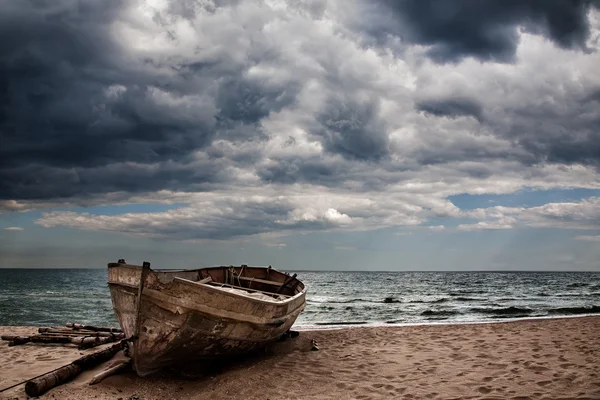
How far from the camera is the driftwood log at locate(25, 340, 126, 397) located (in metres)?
7.08

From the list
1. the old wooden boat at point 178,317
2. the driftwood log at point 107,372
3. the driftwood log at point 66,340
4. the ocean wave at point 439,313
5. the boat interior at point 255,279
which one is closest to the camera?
Result: the old wooden boat at point 178,317

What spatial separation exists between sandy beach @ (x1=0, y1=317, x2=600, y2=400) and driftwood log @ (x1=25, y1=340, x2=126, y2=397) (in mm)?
154

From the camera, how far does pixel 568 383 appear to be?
680 cm

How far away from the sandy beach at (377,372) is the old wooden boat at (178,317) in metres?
0.56

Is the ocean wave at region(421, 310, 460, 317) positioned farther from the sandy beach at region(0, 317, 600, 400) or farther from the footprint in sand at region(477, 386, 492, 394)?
the footprint in sand at region(477, 386, 492, 394)

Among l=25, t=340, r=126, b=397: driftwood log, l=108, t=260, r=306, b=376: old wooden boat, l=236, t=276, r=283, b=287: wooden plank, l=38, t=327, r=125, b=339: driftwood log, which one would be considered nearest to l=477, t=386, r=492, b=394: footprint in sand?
l=108, t=260, r=306, b=376: old wooden boat

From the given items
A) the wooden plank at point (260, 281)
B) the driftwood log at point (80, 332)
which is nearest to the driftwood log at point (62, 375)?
the driftwood log at point (80, 332)

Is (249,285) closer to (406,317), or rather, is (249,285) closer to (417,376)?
(417,376)

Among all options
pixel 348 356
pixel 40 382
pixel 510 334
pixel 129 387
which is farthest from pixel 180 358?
pixel 510 334

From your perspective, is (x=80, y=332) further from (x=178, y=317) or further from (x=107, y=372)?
(x=178, y=317)

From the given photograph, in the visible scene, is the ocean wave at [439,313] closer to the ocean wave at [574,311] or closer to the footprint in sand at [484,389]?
the ocean wave at [574,311]

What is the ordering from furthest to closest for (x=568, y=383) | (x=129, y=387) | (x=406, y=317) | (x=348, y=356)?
(x=406, y=317)
(x=348, y=356)
(x=129, y=387)
(x=568, y=383)

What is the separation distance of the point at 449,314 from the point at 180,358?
1924 centimetres

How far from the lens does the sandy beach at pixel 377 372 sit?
7.00 metres
